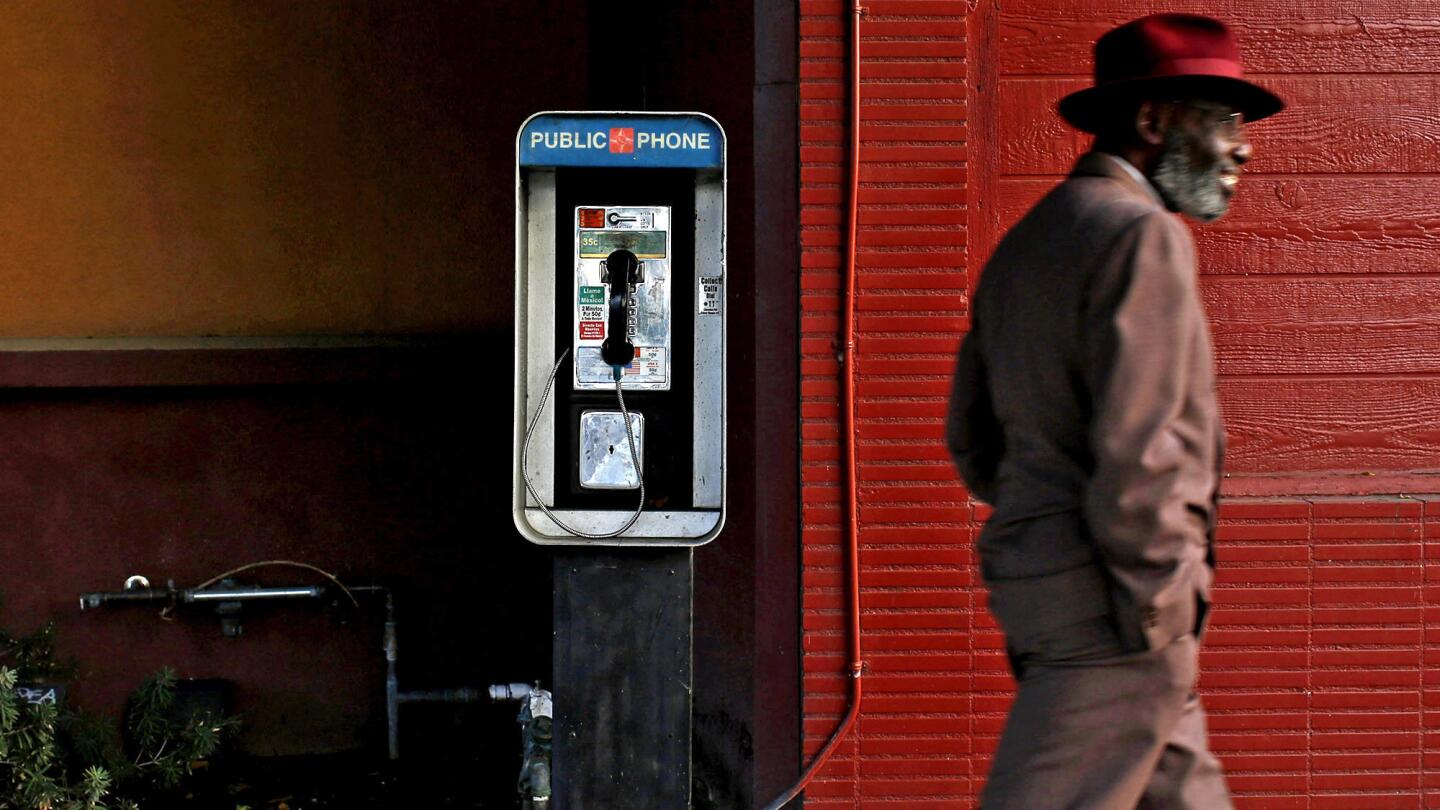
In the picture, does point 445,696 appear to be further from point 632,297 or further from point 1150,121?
point 1150,121

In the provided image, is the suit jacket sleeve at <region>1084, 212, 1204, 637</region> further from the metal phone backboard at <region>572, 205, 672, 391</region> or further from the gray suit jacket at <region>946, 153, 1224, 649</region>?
the metal phone backboard at <region>572, 205, 672, 391</region>

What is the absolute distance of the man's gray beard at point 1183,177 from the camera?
227 centimetres

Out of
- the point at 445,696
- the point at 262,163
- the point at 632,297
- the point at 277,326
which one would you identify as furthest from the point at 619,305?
the point at 262,163

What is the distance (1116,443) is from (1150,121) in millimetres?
657

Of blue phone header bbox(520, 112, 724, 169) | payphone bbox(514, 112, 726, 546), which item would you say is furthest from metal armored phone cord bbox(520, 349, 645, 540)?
blue phone header bbox(520, 112, 724, 169)

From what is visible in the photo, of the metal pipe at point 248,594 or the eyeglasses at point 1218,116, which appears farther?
the metal pipe at point 248,594

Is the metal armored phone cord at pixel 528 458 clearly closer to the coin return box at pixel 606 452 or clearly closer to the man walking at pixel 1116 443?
the coin return box at pixel 606 452

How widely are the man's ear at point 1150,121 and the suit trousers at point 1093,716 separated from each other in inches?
30.0

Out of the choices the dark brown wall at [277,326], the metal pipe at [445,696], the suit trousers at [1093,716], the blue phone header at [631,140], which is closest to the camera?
the suit trousers at [1093,716]

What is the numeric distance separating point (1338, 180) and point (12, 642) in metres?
3.99

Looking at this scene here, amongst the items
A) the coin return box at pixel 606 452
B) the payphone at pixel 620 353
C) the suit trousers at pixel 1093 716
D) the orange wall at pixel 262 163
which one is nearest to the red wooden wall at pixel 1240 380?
the payphone at pixel 620 353

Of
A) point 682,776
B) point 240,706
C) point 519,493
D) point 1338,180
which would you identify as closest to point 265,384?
point 240,706

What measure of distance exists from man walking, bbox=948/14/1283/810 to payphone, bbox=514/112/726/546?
3.93 ft

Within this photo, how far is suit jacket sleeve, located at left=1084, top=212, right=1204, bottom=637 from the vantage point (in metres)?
1.93
